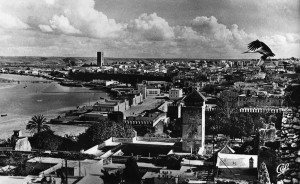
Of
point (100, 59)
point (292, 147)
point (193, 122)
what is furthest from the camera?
point (100, 59)

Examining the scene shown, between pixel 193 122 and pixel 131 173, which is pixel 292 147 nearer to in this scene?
pixel 131 173

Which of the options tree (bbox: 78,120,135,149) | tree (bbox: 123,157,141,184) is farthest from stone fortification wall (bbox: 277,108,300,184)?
tree (bbox: 78,120,135,149)

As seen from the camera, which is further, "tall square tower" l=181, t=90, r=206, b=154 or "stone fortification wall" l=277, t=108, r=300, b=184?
"tall square tower" l=181, t=90, r=206, b=154

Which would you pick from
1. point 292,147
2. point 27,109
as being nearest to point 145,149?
point 292,147

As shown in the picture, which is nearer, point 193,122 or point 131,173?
point 131,173

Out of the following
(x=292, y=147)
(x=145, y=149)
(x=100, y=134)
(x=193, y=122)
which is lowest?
(x=145, y=149)

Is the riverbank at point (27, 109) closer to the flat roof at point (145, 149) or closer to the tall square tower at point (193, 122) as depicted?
the flat roof at point (145, 149)

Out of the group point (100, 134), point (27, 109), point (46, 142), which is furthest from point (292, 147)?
point (27, 109)

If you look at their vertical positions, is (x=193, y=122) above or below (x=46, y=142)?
above

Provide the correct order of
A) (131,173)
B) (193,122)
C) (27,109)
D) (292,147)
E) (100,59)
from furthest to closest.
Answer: (100,59), (27,109), (193,122), (131,173), (292,147)

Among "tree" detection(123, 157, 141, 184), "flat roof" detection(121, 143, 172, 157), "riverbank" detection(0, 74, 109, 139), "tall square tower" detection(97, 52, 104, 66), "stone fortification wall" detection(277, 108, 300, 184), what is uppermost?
"tall square tower" detection(97, 52, 104, 66)

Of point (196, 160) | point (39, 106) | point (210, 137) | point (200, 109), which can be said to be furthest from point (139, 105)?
point (196, 160)

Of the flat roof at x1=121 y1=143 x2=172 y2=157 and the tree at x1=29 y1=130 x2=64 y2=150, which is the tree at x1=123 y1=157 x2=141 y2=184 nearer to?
the flat roof at x1=121 y1=143 x2=172 y2=157
